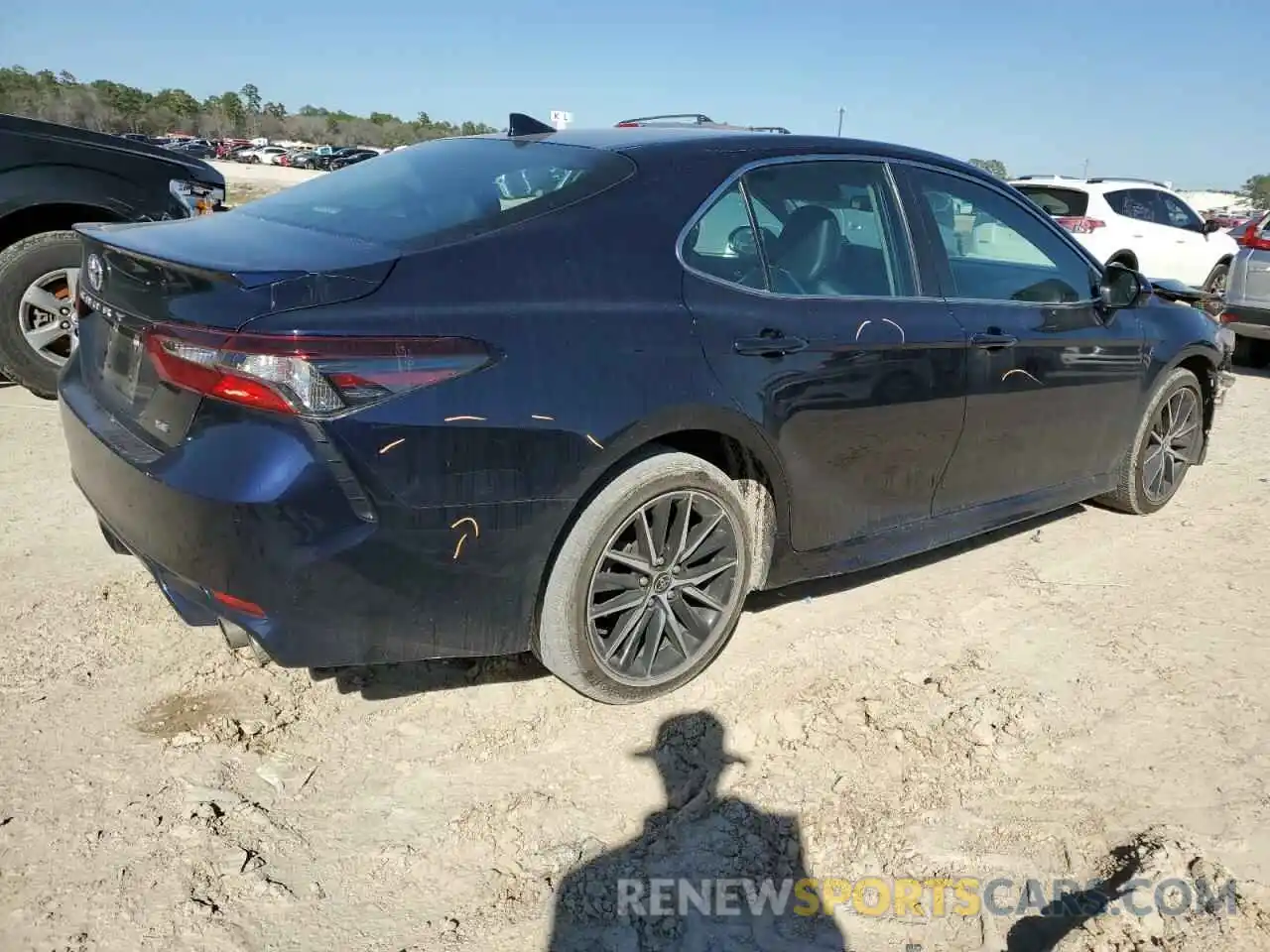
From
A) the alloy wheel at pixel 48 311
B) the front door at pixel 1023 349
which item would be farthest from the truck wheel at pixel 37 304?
the front door at pixel 1023 349

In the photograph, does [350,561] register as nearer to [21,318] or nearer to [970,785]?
[970,785]

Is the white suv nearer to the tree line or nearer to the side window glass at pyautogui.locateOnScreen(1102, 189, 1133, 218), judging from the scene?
the side window glass at pyautogui.locateOnScreen(1102, 189, 1133, 218)

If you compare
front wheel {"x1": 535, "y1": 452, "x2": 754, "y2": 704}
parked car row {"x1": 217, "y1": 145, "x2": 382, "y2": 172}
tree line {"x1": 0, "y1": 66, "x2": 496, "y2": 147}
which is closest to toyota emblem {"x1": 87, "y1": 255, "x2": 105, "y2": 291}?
front wheel {"x1": 535, "y1": 452, "x2": 754, "y2": 704}

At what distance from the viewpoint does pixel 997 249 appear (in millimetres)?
3992

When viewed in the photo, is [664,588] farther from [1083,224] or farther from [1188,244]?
[1188,244]

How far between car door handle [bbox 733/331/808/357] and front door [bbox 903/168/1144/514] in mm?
851

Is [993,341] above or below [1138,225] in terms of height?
below

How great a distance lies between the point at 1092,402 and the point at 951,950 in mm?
2727

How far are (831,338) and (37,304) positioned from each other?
4544 mm

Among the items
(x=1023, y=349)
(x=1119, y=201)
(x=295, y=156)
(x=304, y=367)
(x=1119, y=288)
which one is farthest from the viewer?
(x=295, y=156)

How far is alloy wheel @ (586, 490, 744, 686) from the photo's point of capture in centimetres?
287

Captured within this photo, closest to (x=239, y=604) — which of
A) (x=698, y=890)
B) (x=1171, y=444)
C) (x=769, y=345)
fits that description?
(x=698, y=890)

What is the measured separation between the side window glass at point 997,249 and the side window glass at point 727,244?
2.92ft

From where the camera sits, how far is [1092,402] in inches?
166
